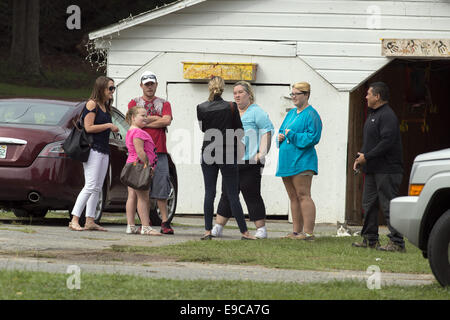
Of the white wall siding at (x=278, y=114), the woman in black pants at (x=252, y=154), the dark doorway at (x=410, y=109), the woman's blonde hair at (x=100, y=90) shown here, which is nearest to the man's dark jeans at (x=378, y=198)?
the woman in black pants at (x=252, y=154)

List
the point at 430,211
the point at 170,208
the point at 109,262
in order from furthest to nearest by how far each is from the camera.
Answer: the point at 170,208
the point at 109,262
the point at 430,211

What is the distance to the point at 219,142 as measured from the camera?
10828 mm

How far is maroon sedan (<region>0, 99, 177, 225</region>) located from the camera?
1144 cm

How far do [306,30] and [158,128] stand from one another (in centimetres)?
538

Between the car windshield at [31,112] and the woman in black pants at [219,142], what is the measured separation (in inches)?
80.5

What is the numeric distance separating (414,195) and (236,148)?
347 cm

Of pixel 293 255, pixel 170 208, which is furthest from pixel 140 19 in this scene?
pixel 293 255

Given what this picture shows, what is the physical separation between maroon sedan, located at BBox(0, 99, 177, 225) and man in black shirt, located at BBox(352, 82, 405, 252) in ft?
11.1

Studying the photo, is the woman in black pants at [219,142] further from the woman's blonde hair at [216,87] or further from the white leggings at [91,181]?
the white leggings at [91,181]

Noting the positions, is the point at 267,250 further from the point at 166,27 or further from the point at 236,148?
the point at 166,27

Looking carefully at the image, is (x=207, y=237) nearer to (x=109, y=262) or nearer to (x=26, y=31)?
(x=109, y=262)

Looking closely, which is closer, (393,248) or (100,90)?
(393,248)

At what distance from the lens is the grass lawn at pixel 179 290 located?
6488mm

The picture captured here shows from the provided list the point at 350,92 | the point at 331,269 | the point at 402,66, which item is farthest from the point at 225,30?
the point at 331,269
